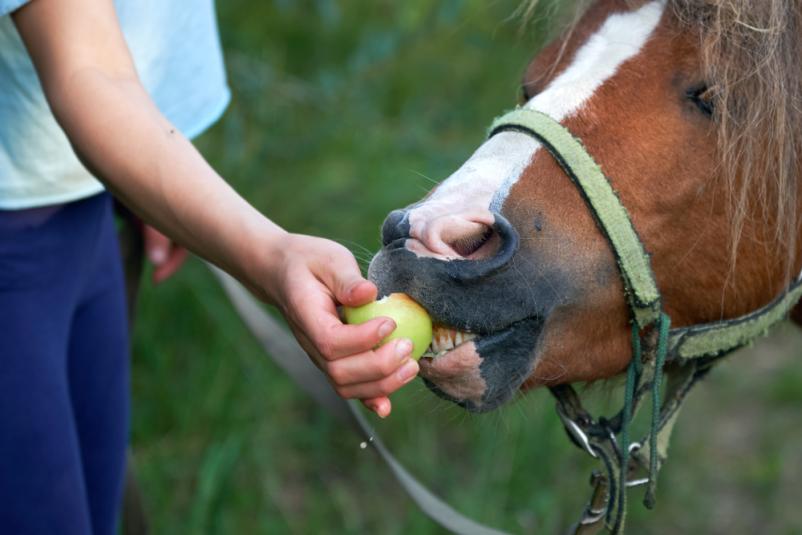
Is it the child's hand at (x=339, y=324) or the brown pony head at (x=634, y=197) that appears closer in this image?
the child's hand at (x=339, y=324)

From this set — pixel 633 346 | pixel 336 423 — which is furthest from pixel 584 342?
pixel 336 423

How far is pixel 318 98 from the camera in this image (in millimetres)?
3193

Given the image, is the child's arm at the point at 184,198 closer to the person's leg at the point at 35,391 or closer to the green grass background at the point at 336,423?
the person's leg at the point at 35,391

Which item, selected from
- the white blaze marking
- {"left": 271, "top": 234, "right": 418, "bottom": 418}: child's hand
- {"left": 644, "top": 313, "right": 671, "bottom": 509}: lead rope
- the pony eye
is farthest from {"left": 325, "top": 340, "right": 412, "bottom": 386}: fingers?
the pony eye

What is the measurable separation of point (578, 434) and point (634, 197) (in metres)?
0.37

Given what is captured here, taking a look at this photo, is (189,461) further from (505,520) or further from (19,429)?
(19,429)

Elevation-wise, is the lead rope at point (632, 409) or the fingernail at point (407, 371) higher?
the fingernail at point (407, 371)

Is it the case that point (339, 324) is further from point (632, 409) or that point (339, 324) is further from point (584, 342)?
point (632, 409)

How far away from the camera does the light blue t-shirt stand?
52.5 inches

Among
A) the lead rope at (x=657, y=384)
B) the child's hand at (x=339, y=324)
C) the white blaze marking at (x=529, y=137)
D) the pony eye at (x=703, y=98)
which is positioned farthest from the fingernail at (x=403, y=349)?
the pony eye at (x=703, y=98)

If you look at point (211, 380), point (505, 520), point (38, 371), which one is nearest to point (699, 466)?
point (505, 520)

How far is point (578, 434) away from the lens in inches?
58.1

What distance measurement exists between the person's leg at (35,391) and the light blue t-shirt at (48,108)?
0.05 meters

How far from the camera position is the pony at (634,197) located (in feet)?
4.18
